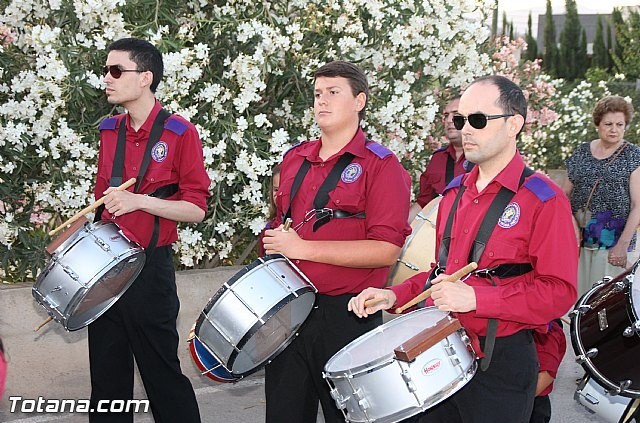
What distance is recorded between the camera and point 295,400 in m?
3.79

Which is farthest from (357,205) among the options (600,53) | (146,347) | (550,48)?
(550,48)

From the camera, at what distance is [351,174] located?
375 cm

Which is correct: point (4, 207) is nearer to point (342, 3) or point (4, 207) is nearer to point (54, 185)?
point (54, 185)

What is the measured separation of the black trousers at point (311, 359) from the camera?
3768mm

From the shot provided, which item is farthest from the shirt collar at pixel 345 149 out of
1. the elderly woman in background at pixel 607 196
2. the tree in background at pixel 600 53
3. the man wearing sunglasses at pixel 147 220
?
the tree in background at pixel 600 53

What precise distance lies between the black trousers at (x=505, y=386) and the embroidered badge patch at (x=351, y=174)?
918 millimetres

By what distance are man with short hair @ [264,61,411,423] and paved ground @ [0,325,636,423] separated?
1894mm

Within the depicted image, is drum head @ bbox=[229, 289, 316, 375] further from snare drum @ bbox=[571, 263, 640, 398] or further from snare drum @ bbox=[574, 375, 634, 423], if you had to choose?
snare drum @ bbox=[574, 375, 634, 423]

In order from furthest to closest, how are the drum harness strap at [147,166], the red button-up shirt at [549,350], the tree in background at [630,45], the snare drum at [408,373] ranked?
the tree in background at [630,45] → the drum harness strap at [147,166] → the red button-up shirt at [549,350] → the snare drum at [408,373]

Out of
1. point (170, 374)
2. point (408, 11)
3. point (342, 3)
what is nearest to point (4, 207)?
point (170, 374)

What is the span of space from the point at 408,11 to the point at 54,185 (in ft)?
9.12

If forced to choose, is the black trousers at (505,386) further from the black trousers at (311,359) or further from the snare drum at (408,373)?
the black trousers at (311,359)

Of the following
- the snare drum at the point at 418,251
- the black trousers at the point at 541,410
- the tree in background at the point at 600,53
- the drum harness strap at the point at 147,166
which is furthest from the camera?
the tree in background at the point at 600,53

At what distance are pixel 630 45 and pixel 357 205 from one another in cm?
2164
